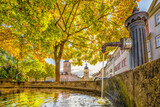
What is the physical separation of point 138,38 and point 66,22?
350 inches

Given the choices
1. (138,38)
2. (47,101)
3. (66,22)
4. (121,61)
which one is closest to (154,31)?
(121,61)

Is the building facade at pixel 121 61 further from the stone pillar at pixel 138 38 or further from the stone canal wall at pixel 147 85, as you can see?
the stone canal wall at pixel 147 85

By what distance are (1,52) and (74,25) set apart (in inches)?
599

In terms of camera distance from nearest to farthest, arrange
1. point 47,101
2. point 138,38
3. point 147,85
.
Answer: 1. point 147,85
2. point 138,38
3. point 47,101

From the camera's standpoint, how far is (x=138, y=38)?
3.34 metres

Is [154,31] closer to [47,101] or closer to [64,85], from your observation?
[64,85]

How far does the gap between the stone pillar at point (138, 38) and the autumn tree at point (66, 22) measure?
13.6 ft

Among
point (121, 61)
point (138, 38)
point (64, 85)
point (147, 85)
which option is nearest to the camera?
point (147, 85)

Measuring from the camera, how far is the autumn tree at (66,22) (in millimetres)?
5738

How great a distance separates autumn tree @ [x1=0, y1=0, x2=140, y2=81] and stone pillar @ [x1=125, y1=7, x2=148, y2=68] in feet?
13.6

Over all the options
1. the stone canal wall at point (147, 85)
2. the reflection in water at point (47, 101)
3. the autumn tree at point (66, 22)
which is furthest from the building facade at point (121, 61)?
the stone canal wall at point (147, 85)

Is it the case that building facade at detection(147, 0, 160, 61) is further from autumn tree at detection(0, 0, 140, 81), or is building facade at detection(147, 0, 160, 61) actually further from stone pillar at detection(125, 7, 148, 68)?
stone pillar at detection(125, 7, 148, 68)

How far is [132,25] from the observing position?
354cm

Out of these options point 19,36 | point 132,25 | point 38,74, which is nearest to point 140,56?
point 132,25
